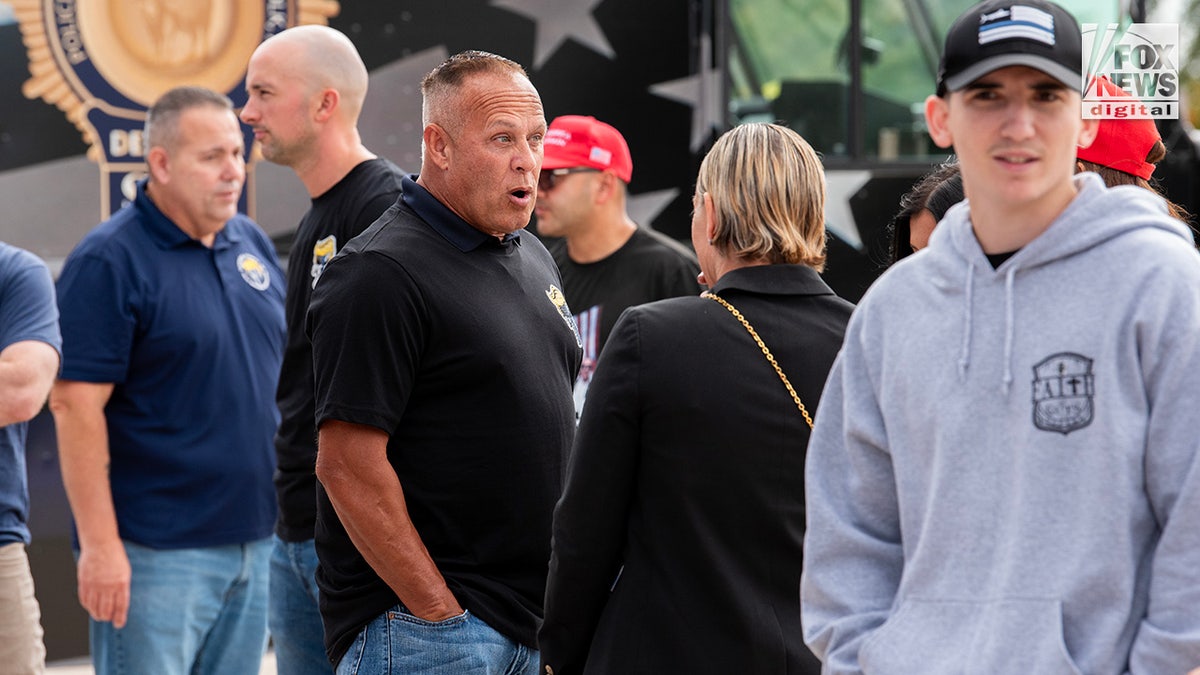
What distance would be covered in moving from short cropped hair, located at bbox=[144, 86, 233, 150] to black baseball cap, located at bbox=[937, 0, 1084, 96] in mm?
2870

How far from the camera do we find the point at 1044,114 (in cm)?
169

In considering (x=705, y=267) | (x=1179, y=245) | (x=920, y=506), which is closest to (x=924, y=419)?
(x=920, y=506)

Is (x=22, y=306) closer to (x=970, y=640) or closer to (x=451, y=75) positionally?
(x=451, y=75)

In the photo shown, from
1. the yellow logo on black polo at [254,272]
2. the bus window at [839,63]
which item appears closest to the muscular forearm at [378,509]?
the yellow logo on black polo at [254,272]

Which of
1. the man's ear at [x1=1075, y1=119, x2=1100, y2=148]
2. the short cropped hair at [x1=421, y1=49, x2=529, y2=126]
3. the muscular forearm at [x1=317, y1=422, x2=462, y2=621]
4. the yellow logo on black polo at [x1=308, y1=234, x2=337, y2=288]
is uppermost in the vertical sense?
the short cropped hair at [x1=421, y1=49, x2=529, y2=126]

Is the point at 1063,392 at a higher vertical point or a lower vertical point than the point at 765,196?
lower

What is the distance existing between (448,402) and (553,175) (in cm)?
211

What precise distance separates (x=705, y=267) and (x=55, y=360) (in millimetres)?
1992

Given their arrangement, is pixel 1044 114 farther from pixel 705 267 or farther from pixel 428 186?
pixel 428 186

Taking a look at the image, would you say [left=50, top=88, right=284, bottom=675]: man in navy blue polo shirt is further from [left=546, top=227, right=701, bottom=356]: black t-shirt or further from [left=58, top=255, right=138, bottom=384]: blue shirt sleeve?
[left=546, top=227, right=701, bottom=356]: black t-shirt

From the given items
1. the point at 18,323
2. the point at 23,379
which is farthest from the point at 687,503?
the point at 18,323

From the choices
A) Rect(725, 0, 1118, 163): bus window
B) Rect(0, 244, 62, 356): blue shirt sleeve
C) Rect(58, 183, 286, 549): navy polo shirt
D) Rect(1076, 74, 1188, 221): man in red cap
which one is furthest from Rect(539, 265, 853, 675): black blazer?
Rect(725, 0, 1118, 163): bus window

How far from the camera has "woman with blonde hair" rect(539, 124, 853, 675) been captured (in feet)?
7.38

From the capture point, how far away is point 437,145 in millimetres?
2865
